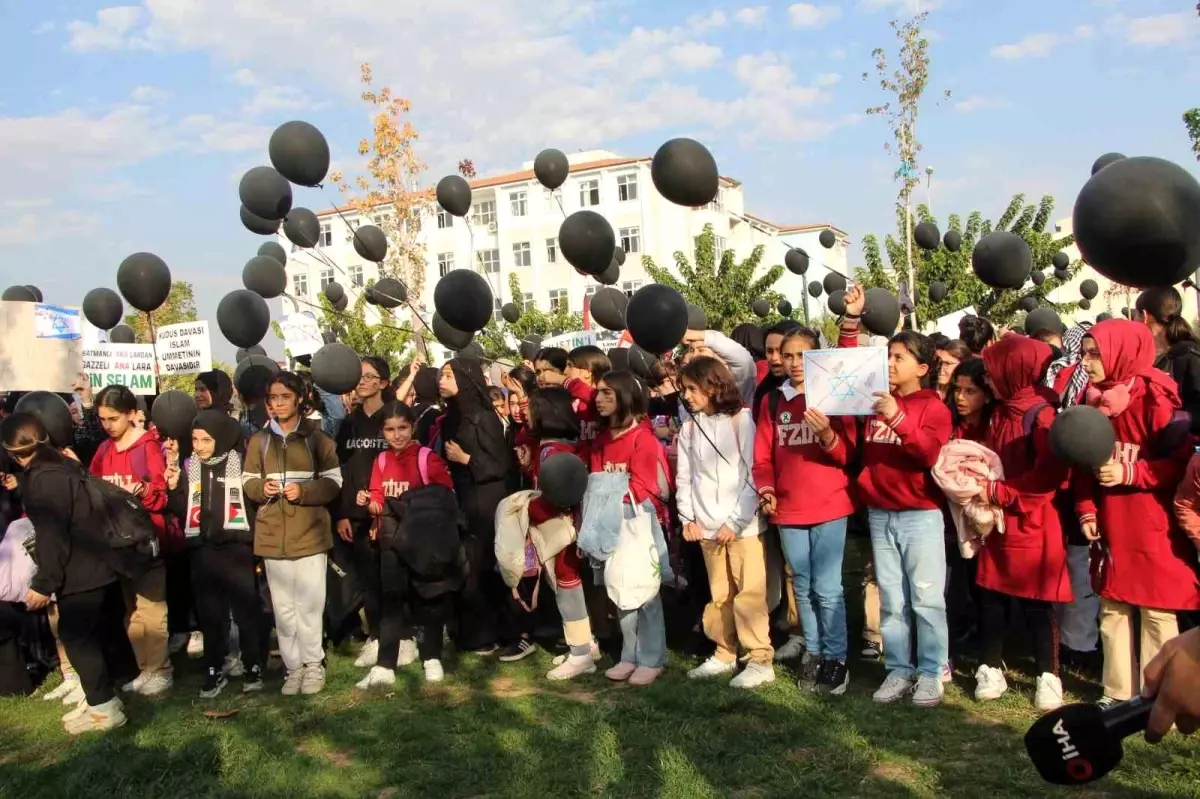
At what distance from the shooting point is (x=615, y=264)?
966cm

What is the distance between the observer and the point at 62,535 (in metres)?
5.77

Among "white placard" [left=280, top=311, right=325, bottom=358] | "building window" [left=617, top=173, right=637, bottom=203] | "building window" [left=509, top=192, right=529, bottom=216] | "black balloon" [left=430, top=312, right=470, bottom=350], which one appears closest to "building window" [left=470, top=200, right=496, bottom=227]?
"building window" [left=509, top=192, right=529, bottom=216]

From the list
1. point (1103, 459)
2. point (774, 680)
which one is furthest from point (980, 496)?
point (774, 680)

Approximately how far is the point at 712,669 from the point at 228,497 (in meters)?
3.09

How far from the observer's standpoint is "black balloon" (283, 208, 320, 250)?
9320mm

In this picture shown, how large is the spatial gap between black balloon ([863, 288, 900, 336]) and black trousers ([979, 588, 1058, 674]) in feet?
6.17

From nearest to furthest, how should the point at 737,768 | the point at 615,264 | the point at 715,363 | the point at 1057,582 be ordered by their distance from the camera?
the point at 737,768, the point at 1057,582, the point at 715,363, the point at 615,264

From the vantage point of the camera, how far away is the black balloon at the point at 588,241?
21.8ft

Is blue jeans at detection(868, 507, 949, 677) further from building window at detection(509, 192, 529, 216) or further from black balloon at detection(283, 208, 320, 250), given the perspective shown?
building window at detection(509, 192, 529, 216)

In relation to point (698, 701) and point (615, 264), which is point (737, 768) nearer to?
point (698, 701)

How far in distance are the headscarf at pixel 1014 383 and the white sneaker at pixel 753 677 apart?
171cm

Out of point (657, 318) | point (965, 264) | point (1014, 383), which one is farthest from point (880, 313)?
point (965, 264)

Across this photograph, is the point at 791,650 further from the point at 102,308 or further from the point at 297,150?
the point at 102,308

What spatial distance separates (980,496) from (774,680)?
1.55m
